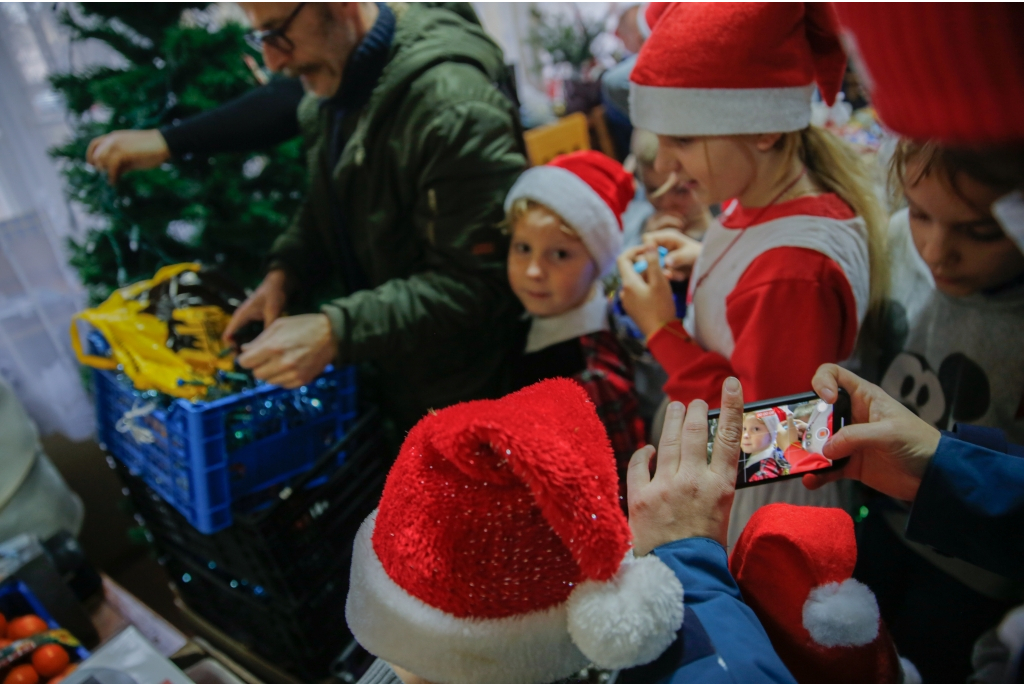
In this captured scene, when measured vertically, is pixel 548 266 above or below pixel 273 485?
above

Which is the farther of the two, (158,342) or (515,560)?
(158,342)

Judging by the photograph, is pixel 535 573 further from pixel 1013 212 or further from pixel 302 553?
pixel 302 553

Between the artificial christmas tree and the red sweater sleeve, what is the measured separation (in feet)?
3.86

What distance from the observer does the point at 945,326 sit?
722 millimetres

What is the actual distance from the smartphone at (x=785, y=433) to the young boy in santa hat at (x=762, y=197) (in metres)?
0.04

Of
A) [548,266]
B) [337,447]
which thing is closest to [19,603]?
[337,447]

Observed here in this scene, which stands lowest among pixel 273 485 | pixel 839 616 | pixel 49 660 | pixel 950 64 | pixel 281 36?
pixel 49 660

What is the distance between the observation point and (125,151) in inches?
47.8

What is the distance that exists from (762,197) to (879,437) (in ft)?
1.26

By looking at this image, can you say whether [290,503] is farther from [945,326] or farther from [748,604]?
[945,326]

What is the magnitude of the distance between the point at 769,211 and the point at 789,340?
20 centimetres

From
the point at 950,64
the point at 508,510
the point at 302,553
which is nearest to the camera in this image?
the point at 950,64

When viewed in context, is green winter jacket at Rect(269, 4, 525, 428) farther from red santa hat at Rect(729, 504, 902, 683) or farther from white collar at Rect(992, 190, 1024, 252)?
white collar at Rect(992, 190, 1024, 252)

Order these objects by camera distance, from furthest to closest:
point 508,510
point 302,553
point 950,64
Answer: point 302,553, point 508,510, point 950,64
